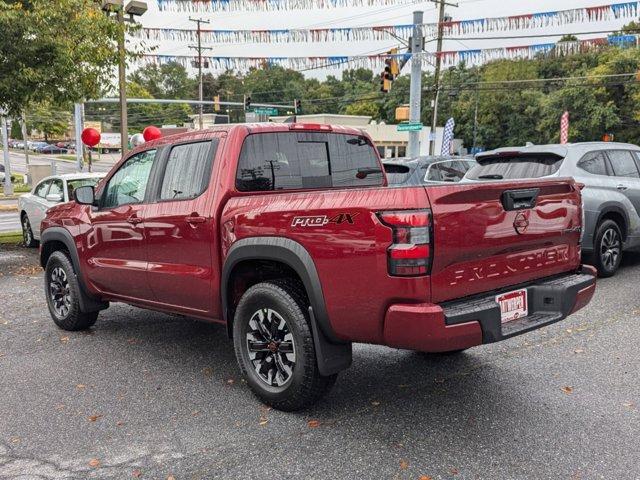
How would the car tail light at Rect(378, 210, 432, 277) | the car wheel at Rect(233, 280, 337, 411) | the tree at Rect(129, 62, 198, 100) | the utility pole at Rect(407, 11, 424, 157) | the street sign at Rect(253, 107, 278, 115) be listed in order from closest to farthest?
the car tail light at Rect(378, 210, 432, 277)
the car wheel at Rect(233, 280, 337, 411)
the utility pole at Rect(407, 11, 424, 157)
the street sign at Rect(253, 107, 278, 115)
the tree at Rect(129, 62, 198, 100)

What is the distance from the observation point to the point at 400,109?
1948cm

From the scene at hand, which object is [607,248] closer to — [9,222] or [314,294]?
[314,294]

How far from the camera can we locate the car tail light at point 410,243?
3139 millimetres

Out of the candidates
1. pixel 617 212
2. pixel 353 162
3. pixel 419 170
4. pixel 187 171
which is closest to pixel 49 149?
pixel 419 170

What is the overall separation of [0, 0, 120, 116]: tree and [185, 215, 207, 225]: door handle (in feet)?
21.5

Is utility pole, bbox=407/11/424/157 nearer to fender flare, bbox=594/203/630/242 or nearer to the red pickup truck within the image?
fender flare, bbox=594/203/630/242

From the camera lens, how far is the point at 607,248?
803 cm

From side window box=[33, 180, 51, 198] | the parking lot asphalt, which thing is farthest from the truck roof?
side window box=[33, 180, 51, 198]

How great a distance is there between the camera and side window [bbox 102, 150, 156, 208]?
5.04 metres

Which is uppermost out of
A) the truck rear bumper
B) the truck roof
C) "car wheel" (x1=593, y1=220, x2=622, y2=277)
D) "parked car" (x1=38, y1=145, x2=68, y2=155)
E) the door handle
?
"parked car" (x1=38, y1=145, x2=68, y2=155)

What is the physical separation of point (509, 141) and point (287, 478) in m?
72.5

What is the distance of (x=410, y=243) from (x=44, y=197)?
35.5 feet

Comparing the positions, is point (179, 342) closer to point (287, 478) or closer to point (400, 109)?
point (287, 478)

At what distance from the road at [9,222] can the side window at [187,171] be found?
13.8 metres
